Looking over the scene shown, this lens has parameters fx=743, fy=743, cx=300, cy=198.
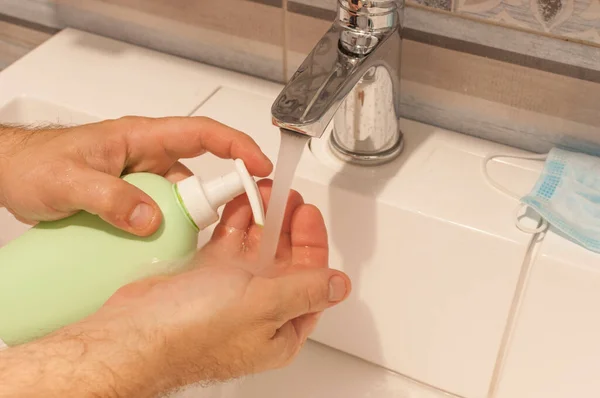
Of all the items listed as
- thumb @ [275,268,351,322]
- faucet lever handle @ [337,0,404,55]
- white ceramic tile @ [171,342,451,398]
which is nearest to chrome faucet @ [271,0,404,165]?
faucet lever handle @ [337,0,404,55]

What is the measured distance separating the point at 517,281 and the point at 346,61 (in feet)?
0.75

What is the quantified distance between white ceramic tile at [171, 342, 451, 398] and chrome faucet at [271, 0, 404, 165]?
0.21 metres

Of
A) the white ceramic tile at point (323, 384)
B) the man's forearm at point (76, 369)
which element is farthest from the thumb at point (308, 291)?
the white ceramic tile at point (323, 384)

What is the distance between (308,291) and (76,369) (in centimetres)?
16

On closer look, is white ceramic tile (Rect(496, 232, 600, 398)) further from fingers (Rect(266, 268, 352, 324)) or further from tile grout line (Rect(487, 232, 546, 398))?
fingers (Rect(266, 268, 352, 324))

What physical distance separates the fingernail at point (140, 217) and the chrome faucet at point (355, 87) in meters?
0.11

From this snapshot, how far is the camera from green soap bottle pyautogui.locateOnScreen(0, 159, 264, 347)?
A: 530 mm

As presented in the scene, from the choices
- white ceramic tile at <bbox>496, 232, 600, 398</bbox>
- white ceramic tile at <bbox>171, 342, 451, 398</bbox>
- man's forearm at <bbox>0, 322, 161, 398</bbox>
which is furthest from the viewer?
white ceramic tile at <bbox>171, 342, 451, 398</bbox>

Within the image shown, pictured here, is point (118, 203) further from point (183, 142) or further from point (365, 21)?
point (365, 21)

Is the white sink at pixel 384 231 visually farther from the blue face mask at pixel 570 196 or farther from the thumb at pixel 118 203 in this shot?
the thumb at pixel 118 203

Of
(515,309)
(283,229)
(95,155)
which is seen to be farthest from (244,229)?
(515,309)

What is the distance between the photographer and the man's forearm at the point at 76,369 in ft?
1.58

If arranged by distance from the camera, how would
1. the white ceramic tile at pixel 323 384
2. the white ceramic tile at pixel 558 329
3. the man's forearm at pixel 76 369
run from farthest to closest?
1. the white ceramic tile at pixel 323 384
2. the white ceramic tile at pixel 558 329
3. the man's forearm at pixel 76 369

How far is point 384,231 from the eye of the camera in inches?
25.5
